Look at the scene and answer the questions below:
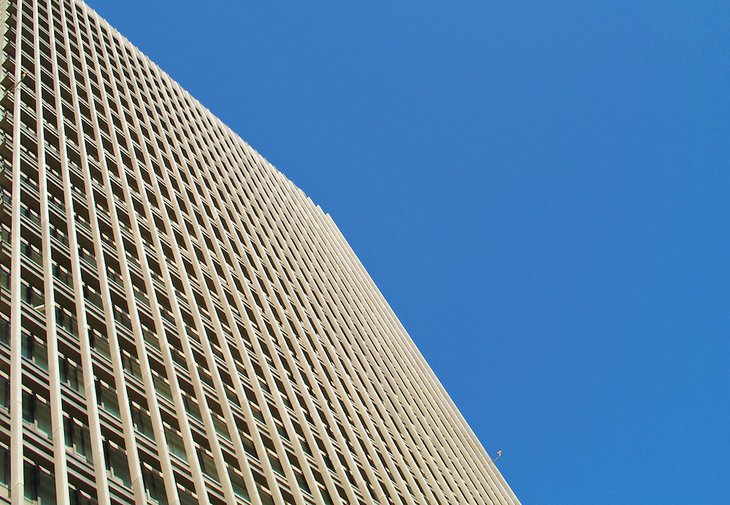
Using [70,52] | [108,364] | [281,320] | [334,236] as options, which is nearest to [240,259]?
[281,320]

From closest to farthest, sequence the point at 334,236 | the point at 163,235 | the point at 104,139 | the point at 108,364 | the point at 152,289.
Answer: the point at 108,364, the point at 152,289, the point at 163,235, the point at 104,139, the point at 334,236

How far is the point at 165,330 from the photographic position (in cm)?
Answer: 3672

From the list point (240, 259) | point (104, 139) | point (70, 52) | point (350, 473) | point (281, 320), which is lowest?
point (350, 473)

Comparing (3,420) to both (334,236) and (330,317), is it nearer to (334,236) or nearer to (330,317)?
(330,317)

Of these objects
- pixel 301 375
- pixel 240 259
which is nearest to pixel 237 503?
pixel 301 375

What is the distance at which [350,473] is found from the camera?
4162 cm

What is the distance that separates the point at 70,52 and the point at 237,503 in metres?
39.2

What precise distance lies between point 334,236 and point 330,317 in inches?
1177

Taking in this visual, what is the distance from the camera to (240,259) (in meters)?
53.5

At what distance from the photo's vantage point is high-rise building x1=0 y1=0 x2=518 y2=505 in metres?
27.2

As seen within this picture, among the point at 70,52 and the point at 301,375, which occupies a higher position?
the point at 70,52

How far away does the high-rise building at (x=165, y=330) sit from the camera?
2719 cm

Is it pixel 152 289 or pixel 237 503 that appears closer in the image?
pixel 237 503

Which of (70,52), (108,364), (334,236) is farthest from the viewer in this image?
(334,236)
